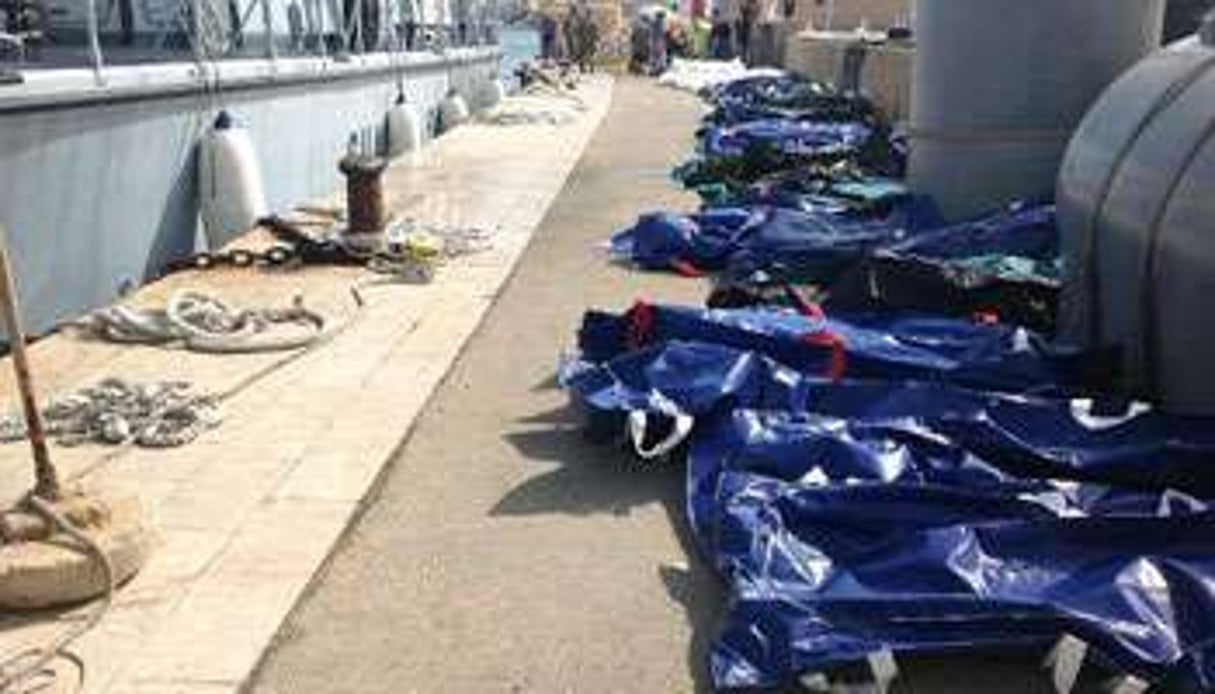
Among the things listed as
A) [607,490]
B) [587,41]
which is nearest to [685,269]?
[607,490]

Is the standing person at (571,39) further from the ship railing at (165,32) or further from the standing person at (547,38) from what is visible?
the ship railing at (165,32)

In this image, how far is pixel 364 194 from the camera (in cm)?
1030

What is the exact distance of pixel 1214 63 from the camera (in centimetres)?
646

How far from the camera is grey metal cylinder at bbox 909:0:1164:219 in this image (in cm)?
909

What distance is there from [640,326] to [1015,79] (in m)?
3.83

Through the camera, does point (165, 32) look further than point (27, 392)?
Yes

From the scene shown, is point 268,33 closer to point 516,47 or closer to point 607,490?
point 607,490

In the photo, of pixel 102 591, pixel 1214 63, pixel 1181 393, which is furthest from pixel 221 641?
pixel 1214 63

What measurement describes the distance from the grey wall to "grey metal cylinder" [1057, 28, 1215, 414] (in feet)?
17.4

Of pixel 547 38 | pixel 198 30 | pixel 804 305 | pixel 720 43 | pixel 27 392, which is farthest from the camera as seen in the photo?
pixel 547 38

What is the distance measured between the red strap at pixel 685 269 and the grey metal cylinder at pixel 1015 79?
1.62m

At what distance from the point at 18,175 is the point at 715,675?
5515 millimetres

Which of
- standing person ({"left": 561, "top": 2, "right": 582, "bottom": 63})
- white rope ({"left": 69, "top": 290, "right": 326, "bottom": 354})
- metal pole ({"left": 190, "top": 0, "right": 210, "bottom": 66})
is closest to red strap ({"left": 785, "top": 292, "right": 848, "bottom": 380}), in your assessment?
white rope ({"left": 69, "top": 290, "right": 326, "bottom": 354})

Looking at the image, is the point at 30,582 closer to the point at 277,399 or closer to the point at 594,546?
the point at 594,546
